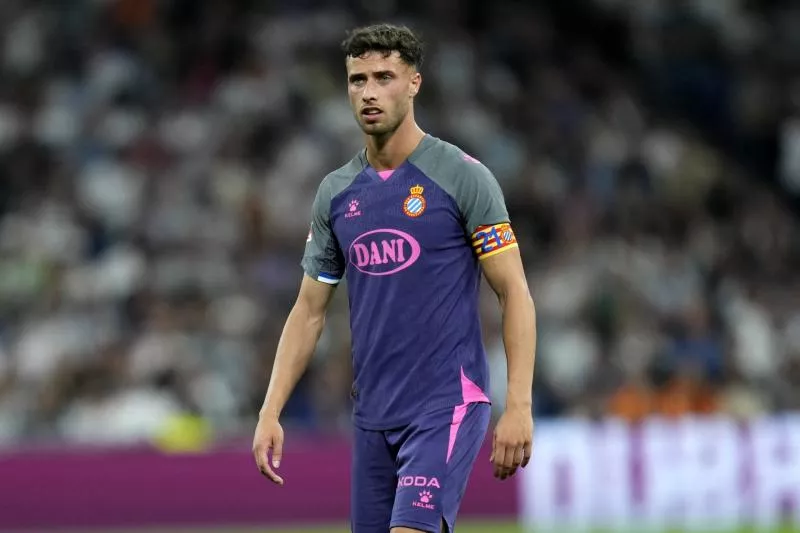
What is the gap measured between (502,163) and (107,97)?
3820 millimetres

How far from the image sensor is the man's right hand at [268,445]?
20.3ft

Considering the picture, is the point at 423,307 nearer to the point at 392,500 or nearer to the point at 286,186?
the point at 392,500

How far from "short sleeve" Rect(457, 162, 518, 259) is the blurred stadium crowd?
7.31 metres

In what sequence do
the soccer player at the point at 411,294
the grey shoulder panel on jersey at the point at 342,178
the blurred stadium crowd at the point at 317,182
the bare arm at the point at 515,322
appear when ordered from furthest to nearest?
the blurred stadium crowd at the point at 317,182, the grey shoulder panel on jersey at the point at 342,178, the soccer player at the point at 411,294, the bare arm at the point at 515,322

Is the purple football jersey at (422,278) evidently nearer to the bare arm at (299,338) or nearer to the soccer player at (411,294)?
the soccer player at (411,294)

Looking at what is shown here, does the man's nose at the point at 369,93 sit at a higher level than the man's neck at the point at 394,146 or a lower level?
higher

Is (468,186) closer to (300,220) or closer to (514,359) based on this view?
(514,359)

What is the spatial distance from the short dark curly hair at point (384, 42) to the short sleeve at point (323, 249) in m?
0.58

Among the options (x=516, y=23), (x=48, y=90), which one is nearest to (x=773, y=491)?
(x=516, y=23)

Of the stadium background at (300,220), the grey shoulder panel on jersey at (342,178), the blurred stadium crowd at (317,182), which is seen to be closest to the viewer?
the grey shoulder panel on jersey at (342,178)

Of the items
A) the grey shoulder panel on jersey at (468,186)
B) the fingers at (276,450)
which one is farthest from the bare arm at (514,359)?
the fingers at (276,450)

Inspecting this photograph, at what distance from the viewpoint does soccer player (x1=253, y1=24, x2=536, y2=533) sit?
Result: 6.01 m

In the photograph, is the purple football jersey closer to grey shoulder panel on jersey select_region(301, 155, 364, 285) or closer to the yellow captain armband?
the yellow captain armband

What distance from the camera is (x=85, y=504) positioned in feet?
41.8
